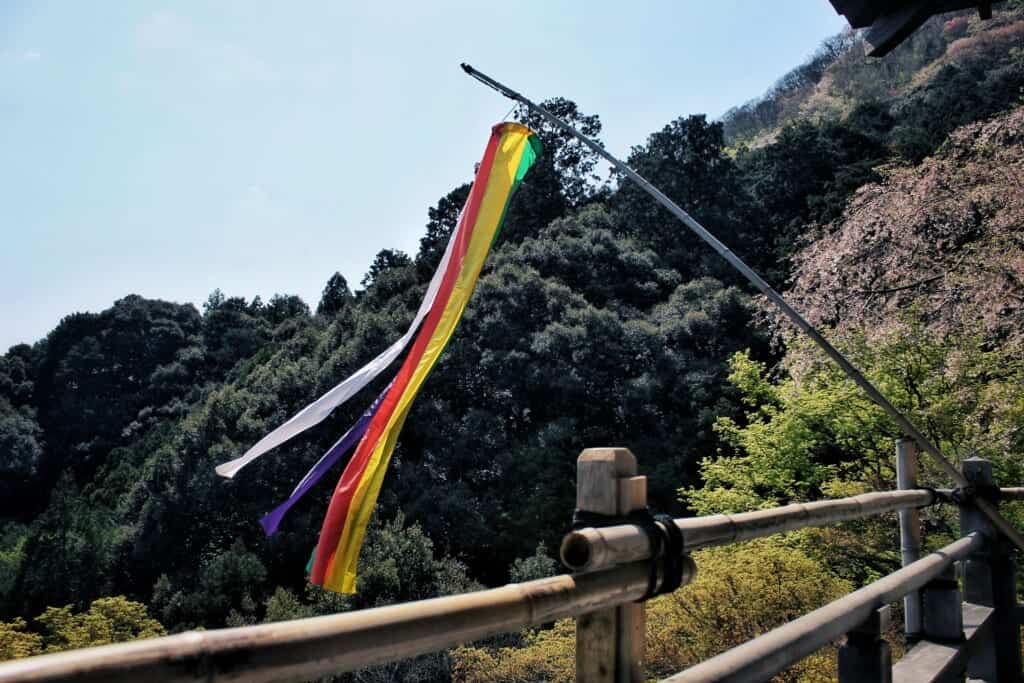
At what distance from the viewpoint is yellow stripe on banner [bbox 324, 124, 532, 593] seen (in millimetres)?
2309

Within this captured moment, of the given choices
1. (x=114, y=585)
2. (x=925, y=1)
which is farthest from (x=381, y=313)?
(x=925, y=1)

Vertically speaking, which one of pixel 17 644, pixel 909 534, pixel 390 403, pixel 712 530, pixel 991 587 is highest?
pixel 390 403

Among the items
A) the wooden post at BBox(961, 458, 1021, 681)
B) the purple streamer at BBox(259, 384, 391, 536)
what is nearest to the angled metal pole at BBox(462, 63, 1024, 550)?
the wooden post at BBox(961, 458, 1021, 681)

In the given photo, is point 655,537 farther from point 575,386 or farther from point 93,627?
point 575,386

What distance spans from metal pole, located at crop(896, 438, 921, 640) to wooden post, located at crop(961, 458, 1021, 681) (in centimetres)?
35

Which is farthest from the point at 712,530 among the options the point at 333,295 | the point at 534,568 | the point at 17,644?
the point at 333,295

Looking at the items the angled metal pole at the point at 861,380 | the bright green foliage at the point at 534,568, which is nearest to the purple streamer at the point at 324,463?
the angled metal pole at the point at 861,380

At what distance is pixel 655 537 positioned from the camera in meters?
1.16

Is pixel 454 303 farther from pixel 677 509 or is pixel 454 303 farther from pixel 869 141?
pixel 869 141

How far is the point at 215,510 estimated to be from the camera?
697 inches

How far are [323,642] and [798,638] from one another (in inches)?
37.7

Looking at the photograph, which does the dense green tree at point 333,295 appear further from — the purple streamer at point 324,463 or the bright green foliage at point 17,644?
the purple streamer at point 324,463

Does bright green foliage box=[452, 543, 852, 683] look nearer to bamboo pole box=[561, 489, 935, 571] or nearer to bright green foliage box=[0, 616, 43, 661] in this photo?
bamboo pole box=[561, 489, 935, 571]

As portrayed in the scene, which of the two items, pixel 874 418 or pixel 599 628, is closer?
pixel 599 628
